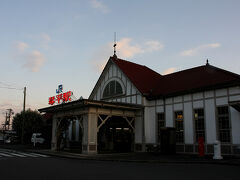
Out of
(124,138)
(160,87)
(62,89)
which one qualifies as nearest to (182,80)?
(160,87)

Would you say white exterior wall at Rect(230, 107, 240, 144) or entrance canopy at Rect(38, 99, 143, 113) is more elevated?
entrance canopy at Rect(38, 99, 143, 113)

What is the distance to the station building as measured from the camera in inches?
695

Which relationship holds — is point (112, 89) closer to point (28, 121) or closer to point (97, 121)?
point (97, 121)

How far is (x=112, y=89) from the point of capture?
26.4 m

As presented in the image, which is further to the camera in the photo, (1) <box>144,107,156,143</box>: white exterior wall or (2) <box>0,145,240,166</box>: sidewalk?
(1) <box>144,107,156,143</box>: white exterior wall

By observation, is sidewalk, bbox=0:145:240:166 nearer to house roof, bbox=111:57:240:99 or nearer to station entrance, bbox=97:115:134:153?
house roof, bbox=111:57:240:99

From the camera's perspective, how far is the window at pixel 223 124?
679 inches

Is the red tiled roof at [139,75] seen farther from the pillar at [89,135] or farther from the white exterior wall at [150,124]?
the pillar at [89,135]

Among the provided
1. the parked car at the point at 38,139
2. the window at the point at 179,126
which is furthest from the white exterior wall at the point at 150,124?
the parked car at the point at 38,139

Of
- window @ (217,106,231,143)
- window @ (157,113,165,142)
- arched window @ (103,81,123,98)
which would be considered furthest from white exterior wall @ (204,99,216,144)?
arched window @ (103,81,123,98)

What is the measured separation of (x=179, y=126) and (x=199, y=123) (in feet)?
6.09

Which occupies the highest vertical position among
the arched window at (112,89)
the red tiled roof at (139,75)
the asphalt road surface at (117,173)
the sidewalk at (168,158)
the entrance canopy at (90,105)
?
the red tiled roof at (139,75)

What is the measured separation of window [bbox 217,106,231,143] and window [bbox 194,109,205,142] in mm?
1291

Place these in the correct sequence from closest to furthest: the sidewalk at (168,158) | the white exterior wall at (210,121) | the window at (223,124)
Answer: the sidewalk at (168,158)
the window at (223,124)
the white exterior wall at (210,121)
